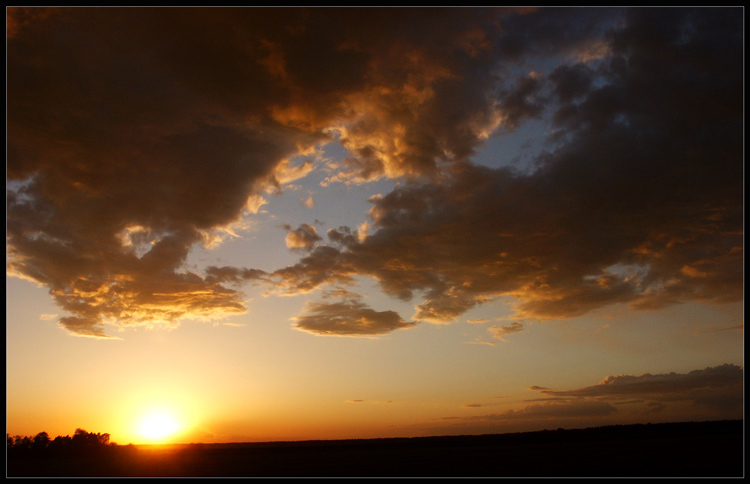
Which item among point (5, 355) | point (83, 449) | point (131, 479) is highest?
point (5, 355)

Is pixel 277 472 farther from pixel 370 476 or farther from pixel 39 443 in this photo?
pixel 39 443

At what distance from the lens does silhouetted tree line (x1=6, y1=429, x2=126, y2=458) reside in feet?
332

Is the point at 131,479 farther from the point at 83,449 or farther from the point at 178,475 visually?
the point at 83,449

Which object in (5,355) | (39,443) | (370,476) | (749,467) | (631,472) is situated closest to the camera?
(5,355)

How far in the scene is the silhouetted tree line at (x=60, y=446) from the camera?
101 m

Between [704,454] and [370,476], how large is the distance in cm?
3439

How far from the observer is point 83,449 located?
349 feet

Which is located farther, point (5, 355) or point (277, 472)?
point (277, 472)

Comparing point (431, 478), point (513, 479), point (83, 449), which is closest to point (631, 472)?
point (513, 479)

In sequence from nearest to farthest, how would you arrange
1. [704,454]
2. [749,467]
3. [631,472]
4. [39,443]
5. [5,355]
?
1. [5,355]
2. [749,467]
3. [631,472]
4. [704,454]
5. [39,443]

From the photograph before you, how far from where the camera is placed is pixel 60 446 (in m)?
105

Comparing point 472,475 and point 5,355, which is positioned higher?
point 5,355

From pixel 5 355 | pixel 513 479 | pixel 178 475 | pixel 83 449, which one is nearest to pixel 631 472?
pixel 513 479

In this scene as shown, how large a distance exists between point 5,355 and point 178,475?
21.1 metres
